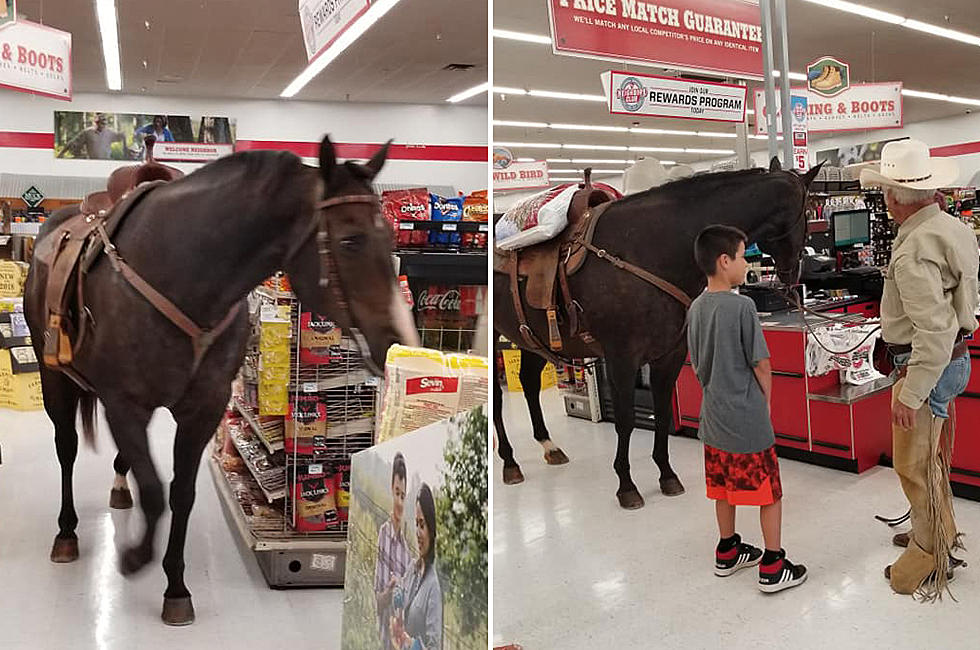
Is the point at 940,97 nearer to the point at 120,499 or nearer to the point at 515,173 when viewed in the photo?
the point at 515,173

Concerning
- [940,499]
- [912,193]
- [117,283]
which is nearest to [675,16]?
[912,193]

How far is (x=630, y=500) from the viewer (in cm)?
261

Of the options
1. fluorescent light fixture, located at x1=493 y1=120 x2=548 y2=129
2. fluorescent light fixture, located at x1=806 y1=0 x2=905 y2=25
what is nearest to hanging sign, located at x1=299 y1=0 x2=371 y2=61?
fluorescent light fixture, located at x1=493 y1=120 x2=548 y2=129

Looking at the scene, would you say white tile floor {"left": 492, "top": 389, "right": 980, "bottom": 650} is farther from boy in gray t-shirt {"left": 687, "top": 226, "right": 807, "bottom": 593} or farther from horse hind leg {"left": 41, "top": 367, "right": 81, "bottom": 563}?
horse hind leg {"left": 41, "top": 367, "right": 81, "bottom": 563}

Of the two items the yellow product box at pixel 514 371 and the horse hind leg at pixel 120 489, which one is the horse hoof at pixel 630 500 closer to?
the yellow product box at pixel 514 371

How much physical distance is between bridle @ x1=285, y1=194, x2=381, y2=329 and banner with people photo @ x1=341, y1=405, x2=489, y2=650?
0.27 metres

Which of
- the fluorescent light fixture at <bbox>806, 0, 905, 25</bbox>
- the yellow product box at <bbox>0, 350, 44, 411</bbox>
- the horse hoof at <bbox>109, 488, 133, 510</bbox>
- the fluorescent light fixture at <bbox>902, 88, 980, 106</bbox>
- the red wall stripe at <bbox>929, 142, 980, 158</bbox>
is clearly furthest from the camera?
the red wall stripe at <bbox>929, 142, 980, 158</bbox>

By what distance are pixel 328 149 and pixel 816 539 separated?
8.35 feet

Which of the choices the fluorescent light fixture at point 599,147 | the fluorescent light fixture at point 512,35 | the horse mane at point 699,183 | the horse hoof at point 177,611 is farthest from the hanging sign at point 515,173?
the horse hoof at point 177,611

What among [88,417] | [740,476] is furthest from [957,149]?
[88,417]

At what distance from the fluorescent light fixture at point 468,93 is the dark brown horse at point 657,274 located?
655 millimetres

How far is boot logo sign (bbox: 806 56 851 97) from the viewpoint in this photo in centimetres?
745

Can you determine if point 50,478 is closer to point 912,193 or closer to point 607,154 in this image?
point 607,154

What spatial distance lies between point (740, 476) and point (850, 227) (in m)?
5.06
